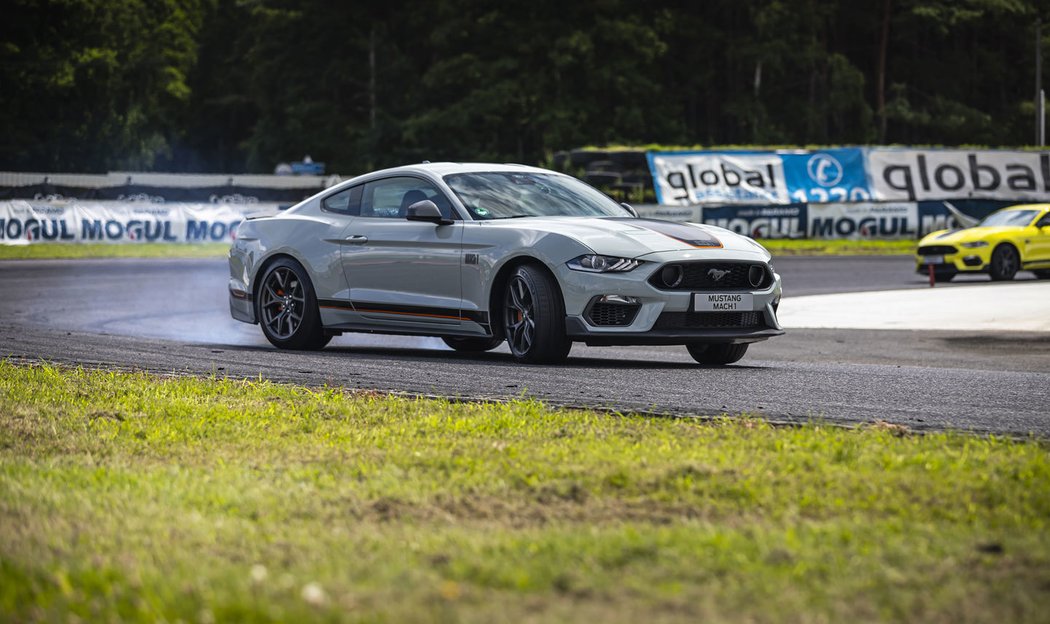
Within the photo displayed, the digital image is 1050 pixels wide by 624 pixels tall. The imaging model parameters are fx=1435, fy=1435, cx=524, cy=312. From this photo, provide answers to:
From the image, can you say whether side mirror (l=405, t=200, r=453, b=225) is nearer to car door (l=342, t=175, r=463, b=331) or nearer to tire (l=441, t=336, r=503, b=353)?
car door (l=342, t=175, r=463, b=331)

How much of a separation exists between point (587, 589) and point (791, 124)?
60.1 metres

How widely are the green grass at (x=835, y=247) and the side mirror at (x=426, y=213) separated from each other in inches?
851

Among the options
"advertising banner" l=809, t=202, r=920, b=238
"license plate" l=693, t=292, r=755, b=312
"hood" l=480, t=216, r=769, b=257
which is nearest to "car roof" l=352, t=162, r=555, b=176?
"hood" l=480, t=216, r=769, b=257

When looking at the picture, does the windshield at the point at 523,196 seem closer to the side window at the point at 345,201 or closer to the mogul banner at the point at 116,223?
the side window at the point at 345,201

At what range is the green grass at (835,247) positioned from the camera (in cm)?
3238

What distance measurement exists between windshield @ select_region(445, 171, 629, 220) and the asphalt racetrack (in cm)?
112

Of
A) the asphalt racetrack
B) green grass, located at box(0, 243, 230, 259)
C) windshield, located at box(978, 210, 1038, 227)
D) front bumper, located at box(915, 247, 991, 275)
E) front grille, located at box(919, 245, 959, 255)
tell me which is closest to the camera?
the asphalt racetrack

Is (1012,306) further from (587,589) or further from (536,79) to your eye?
(536,79)

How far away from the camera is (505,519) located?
16.0 feet

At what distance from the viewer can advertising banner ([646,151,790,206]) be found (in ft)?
113

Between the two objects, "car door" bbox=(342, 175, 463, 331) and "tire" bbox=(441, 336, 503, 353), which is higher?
"car door" bbox=(342, 175, 463, 331)

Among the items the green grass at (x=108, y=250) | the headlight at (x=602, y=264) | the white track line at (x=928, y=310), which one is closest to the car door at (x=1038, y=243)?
the white track line at (x=928, y=310)

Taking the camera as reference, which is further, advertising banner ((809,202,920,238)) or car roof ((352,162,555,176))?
advertising banner ((809,202,920,238))

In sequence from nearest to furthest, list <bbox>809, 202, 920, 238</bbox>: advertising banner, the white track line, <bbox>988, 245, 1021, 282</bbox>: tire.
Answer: the white track line → <bbox>988, 245, 1021, 282</bbox>: tire → <bbox>809, 202, 920, 238</bbox>: advertising banner
